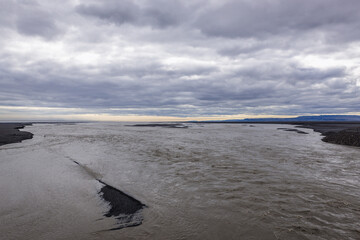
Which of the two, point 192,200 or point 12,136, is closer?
point 192,200

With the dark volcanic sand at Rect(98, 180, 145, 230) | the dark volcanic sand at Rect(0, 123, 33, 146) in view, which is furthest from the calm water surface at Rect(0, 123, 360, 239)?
the dark volcanic sand at Rect(0, 123, 33, 146)

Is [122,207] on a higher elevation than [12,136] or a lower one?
lower

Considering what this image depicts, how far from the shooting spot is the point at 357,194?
857 centimetres

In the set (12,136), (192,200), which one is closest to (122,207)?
(192,200)

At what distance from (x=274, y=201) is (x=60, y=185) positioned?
9469mm

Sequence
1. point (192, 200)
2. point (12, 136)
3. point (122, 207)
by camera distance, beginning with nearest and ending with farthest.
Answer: point (122, 207) → point (192, 200) → point (12, 136)

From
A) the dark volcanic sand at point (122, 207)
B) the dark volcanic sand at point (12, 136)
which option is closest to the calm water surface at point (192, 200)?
the dark volcanic sand at point (122, 207)

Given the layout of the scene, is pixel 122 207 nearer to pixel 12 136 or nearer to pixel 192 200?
pixel 192 200

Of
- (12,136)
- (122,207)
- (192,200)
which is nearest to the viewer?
(122,207)

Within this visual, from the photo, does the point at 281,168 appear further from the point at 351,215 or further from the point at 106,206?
the point at 106,206

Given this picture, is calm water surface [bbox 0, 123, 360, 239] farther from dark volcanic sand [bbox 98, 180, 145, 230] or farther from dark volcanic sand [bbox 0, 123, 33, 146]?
dark volcanic sand [bbox 0, 123, 33, 146]

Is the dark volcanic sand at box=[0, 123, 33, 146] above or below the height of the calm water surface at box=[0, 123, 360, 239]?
above

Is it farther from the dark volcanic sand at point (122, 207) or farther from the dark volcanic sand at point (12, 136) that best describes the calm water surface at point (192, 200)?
the dark volcanic sand at point (12, 136)

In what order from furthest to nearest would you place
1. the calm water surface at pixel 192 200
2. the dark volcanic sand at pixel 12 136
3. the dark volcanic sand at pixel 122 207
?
the dark volcanic sand at pixel 12 136 < the dark volcanic sand at pixel 122 207 < the calm water surface at pixel 192 200
